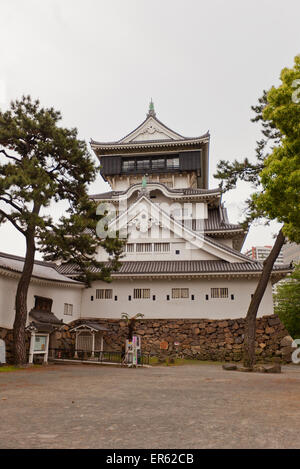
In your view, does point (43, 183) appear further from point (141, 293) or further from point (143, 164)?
point (143, 164)

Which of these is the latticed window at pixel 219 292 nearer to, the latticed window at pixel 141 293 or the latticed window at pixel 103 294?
the latticed window at pixel 141 293

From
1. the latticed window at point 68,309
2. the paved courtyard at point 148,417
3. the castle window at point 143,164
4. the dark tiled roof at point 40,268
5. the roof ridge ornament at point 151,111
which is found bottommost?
the paved courtyard at point 148,417

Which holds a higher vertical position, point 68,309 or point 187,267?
point 187,267

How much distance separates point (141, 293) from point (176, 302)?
2.55 m

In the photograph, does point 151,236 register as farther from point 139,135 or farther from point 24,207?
point 139,135

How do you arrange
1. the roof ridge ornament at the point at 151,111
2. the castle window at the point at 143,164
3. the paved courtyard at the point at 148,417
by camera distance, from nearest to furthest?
1. the paved courtyard at the point at 148,417
2. the castle window at the point at 143,164
3. the roof ridge ornament at the point at 151,111

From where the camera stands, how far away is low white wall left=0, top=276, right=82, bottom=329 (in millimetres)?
18234

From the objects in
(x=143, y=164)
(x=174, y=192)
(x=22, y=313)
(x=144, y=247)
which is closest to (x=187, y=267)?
(x=144, y=247)

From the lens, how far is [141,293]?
2408 cm

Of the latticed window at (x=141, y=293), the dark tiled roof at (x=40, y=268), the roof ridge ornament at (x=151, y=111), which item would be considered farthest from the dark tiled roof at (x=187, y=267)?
the roof ridge ornament at (x=151, y=111)

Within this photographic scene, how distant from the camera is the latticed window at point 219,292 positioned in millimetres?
23297

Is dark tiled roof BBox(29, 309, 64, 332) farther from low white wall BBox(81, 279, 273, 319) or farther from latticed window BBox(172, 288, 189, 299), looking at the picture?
latticed window BBox(172, 288, 189, 299)

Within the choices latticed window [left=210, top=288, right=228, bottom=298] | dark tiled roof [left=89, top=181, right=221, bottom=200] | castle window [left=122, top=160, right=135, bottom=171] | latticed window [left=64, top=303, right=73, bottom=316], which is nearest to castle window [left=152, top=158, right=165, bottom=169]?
castle window [left=122, top=160, right=135, bottom=171]

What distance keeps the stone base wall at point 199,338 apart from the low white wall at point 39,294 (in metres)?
1.24
